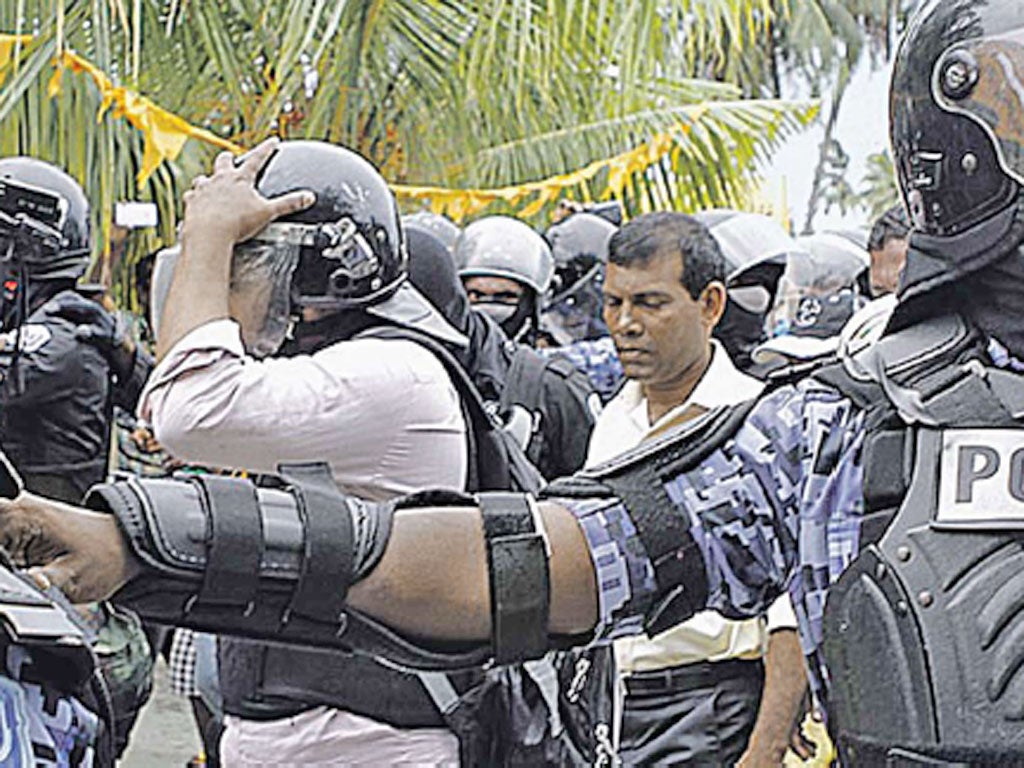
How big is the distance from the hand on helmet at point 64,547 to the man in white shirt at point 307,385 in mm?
1070

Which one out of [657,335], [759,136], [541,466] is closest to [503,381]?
[541,466]

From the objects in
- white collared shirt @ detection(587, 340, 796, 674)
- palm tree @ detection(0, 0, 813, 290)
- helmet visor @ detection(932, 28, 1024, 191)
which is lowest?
white collared shirt @ detection(587, 340, 796, 674)

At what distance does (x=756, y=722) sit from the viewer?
397cm

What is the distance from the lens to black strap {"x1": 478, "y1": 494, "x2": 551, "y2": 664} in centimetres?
206

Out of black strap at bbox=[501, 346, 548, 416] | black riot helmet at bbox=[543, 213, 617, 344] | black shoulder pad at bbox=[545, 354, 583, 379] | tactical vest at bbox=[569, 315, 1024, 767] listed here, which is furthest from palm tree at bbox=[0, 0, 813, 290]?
tactical vest at bbox=[569, 315, 1024, 767]

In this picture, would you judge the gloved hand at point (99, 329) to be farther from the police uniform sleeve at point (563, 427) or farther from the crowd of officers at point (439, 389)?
the police uniform sleeve at point (563, 427)

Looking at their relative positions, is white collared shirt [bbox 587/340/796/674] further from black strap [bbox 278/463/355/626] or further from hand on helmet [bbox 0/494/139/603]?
hand on helmet [bbox 0/494/139/603]

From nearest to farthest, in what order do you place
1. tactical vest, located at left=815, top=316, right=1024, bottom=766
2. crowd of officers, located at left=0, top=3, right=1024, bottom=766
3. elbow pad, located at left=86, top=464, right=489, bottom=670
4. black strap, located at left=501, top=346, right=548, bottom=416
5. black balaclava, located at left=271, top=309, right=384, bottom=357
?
tactical vest, located at left=815, top=316, right=1024, bottom=766 → elbow pad, located at left=86, top=464, right=489, bottom=670 → crowd of officers, located at left=0, top=3, right=1024, bottom=766 → black balaclava, located at left=271, top=309, right=384, bottom=357 → black strap, located at left=501, top=346, right=548, bottom=416

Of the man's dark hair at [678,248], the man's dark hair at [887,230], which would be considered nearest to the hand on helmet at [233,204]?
the man's dark hair at [678,248]

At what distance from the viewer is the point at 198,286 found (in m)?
3.06

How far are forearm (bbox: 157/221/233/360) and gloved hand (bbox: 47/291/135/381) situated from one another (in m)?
2.33

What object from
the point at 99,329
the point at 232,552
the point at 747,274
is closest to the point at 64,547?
the point at 232,552

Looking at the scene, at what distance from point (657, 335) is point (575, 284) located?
114 inches

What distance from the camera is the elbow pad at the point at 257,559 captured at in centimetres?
197
